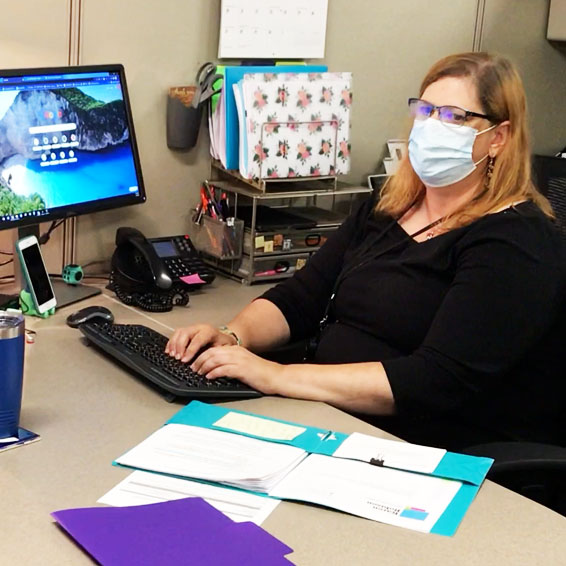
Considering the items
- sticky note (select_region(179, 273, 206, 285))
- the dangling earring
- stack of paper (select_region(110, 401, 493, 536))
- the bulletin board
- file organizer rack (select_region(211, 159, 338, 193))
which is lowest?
stack of paper (select_region(110, 401, 493, 536))

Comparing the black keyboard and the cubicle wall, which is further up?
the cubicle wall

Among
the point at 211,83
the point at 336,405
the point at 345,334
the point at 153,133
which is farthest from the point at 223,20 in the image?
the point at 336,405

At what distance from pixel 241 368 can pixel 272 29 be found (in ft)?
3.94

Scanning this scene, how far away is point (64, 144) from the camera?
Result: 6.95 feet

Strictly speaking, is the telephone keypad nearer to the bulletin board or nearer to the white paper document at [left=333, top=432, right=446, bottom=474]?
the bulletin board

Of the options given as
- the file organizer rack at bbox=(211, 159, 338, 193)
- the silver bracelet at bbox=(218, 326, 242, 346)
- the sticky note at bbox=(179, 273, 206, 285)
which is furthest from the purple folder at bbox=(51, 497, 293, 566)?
the file organizer rack at bbox=(211, 159, 338, 193)

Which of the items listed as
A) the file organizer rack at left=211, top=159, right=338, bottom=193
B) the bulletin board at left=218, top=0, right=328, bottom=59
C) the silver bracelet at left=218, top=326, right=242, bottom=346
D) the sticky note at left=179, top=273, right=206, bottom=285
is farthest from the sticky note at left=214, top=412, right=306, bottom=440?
the bulletin board at left=218, top=0, right=328, bottom=59

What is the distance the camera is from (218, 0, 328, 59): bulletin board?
2434mm

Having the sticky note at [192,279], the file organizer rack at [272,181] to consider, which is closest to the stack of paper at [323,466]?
the sticky note at [192,279]

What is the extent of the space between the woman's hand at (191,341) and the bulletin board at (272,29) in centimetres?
94

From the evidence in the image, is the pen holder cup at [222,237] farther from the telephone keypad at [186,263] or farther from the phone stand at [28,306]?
the phone stand at [28,306]

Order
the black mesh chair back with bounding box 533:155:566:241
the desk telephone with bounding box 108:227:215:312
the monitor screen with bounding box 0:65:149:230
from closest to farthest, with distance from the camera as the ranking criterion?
1. the monitor screen with bounding box 0:65:149:230
2. the desk telephone with bounding box 108:227:215:312
3. the black mesh chair back with bounding box 533:155:566:241

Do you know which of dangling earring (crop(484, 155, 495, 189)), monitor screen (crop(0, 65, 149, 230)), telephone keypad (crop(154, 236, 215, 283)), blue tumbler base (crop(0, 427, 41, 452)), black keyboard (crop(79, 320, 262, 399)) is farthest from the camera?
telephone keypad (crop(154, 236, 215, 283))

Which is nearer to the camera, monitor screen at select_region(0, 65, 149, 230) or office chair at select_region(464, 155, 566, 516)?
office chair at select_region(464, 155, 566, 516)
